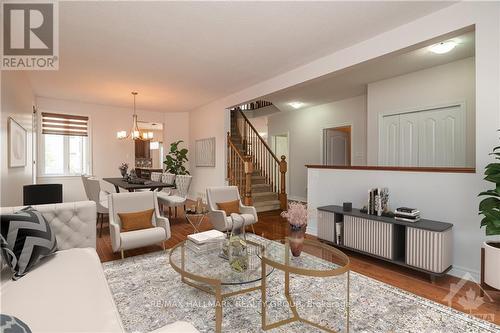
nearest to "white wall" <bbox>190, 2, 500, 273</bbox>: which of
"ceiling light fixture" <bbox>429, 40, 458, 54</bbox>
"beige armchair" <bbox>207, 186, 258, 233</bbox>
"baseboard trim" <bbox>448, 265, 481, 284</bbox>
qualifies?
"baseboard trim" <bbox>448, 265, 481, 284</bbox>

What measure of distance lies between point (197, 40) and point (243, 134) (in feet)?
14.9

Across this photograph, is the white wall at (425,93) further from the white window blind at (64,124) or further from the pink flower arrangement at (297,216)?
the white window blind at (64,124)

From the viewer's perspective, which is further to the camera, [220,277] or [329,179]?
[329,179]

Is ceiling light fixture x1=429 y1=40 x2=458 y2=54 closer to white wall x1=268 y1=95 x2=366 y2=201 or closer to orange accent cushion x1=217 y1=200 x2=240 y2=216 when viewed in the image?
white wall x1=268 y1=95 x2=366 y2=201

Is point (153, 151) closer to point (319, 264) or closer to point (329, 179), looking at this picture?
point (329, 179)

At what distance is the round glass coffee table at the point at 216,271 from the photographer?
6.35 ft

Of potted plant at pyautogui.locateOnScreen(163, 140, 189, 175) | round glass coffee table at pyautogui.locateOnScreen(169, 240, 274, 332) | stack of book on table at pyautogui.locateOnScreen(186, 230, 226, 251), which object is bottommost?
round glass coffee table at pyautogui.locateOnScreen(169, 240, 274, 332)

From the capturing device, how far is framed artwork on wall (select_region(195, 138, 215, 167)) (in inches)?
279

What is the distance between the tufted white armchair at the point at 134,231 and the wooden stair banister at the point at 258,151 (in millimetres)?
3766

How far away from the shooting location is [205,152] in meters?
7.46

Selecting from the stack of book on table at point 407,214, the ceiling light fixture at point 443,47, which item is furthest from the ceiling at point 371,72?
the stack of book on table at point 407,214

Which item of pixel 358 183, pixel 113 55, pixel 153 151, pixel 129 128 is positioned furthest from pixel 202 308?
pixel 153 151

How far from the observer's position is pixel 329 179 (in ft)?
14.4

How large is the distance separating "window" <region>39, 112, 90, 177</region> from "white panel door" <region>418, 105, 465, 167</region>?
25.9 ft
